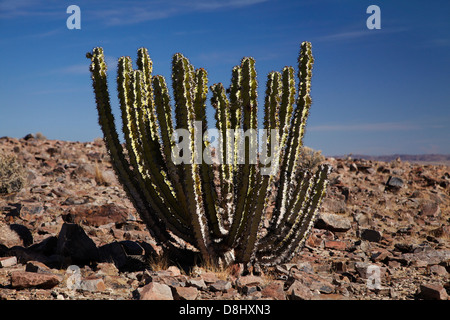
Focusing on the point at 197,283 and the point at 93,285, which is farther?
the point at 197,283

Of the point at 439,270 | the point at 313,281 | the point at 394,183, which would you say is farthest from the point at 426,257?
the point at 394,183

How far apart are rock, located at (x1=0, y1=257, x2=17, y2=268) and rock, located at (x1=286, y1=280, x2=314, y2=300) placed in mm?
3996

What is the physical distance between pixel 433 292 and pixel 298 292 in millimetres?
1965

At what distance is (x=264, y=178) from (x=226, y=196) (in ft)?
3.12

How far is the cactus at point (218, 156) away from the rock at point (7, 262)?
1944mm

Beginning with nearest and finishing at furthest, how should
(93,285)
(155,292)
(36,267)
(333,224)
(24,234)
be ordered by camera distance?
1. (155,292)
2. (93,285)
3. (36,267)
4. (24,234)
5. (333,224)

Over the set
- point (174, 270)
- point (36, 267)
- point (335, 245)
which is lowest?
point (335, 245)

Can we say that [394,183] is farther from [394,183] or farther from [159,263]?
[159,263]

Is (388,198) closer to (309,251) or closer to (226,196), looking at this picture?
(309,251)

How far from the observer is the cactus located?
6117 millimetres

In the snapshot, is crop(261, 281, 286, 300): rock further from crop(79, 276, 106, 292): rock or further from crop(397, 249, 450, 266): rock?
crop(397, 249, 450, 266): rock

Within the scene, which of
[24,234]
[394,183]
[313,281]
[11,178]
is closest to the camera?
[313,281]

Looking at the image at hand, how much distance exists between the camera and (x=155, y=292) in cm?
520
